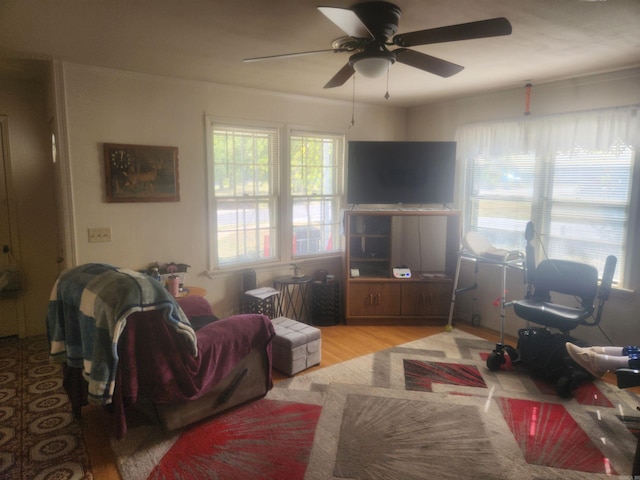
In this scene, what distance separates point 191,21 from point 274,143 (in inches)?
83.1

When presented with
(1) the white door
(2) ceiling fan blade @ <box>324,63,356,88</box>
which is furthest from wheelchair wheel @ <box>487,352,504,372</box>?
(1) the white door

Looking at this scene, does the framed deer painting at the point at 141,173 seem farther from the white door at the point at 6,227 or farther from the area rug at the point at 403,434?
the area rug at the point at 403,434

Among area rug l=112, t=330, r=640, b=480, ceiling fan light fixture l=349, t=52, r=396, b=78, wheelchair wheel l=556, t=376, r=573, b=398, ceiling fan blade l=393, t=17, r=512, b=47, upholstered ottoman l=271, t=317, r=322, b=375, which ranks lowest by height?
area rug l=112, t=330, r=640, b=480

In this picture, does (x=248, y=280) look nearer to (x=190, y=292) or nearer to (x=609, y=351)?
(x=190, y=292)

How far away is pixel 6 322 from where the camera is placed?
160 inches

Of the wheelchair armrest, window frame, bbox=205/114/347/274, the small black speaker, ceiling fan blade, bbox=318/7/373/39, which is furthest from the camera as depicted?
the small black speaker

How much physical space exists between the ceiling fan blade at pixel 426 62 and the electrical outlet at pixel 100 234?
2.63 metres

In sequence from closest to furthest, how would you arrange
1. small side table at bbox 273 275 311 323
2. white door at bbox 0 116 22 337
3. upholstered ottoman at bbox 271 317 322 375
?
upholstered ottoman at bbox 271 317 322 375 < white door at bbox 0 116 22 337 < small side table at bbox 273 275 311 323

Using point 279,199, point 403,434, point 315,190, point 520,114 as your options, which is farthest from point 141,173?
point 520,114

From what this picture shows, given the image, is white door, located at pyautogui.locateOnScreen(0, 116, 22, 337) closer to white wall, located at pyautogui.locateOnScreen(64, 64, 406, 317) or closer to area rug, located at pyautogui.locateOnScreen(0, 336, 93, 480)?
area rug, located at pyautogui.locateOnScreen(0, 336, 93, 480)

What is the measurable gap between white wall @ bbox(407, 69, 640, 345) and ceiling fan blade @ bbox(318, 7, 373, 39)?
2.39 metres

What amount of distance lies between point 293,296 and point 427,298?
1.44 m

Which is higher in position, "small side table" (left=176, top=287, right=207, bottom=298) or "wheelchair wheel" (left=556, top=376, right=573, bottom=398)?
"small side table" (left=176, top=287, right=207, bottom=298)

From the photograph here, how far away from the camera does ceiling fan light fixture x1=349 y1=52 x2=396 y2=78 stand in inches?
89.5
